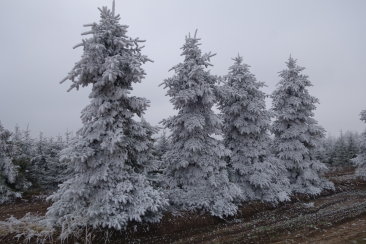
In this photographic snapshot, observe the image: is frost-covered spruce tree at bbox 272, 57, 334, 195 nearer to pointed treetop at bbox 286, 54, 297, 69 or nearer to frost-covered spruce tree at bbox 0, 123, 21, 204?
pointed treetop at bbox 286, 54, 297, 69

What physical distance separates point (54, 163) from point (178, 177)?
790 inches

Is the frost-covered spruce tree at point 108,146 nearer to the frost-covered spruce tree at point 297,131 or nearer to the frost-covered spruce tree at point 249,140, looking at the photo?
the frost-covered spruce tree at point 249,140

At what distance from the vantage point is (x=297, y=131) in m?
24.3

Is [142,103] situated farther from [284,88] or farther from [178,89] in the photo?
[284,88]

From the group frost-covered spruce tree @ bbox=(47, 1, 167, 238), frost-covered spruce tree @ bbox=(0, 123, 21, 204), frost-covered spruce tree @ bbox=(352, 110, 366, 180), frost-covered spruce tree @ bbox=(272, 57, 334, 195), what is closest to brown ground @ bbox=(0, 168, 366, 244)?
frost-covered spruce tree @ bbox=(47, 1, 167, 238)

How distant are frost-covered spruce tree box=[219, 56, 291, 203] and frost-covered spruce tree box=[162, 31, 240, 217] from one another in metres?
2.87

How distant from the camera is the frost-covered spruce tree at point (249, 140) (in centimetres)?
1959

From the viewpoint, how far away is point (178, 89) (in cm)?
1752

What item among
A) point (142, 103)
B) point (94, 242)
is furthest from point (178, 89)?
point (94, 242)

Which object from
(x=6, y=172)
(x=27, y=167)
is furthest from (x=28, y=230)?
(x=27, y=167)

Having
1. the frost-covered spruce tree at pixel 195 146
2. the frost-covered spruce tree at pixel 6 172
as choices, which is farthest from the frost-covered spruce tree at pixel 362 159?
the frost-covered spruce tree at pixel 6 172

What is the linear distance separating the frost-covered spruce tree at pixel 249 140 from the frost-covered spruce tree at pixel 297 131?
3.19m

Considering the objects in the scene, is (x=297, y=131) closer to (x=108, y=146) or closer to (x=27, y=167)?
(x=108, y=146)

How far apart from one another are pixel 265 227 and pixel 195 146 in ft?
16.8
